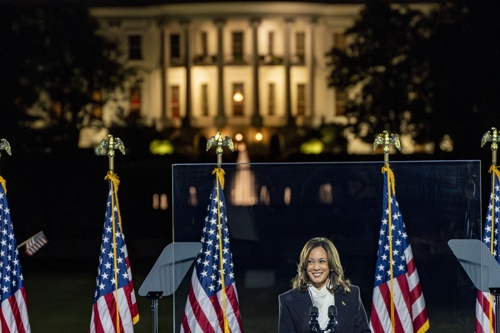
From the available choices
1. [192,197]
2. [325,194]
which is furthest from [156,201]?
[325,194]

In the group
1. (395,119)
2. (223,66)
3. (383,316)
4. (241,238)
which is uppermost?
(223,66)

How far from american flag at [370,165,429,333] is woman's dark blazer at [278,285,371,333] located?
867mm

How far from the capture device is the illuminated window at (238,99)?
Result: 1012 cm

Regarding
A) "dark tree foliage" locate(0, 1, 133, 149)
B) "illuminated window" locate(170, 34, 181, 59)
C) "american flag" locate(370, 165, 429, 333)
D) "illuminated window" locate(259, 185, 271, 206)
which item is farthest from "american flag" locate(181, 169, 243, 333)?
"dark tree foliage" locate(0, 1, 133, 149)

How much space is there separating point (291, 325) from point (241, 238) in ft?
3.60

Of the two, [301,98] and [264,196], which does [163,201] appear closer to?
[301,98]

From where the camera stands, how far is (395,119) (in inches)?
402

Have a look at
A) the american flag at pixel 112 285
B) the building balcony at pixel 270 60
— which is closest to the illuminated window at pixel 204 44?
the building balcony at pixel 270 60

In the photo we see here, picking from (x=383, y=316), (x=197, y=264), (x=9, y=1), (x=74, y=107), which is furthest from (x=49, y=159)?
(x=383, y=316)

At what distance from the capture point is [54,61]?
10453 millimetres

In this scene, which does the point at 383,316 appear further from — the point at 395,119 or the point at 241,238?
the point at 395,119

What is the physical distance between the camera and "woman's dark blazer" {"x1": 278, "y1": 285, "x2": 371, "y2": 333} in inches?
188

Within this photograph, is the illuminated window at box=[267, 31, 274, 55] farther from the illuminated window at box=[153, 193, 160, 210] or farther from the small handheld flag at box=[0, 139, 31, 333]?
the small handheld flag at box=[0, 139, 31, 333]

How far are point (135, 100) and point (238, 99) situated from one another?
1.26 m
